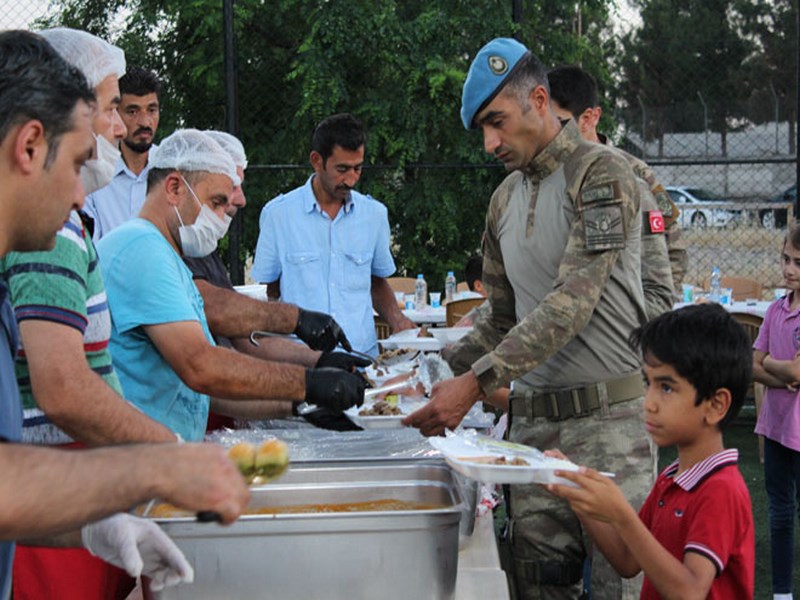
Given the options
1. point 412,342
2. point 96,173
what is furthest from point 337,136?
point 96,173

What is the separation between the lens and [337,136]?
4.46m

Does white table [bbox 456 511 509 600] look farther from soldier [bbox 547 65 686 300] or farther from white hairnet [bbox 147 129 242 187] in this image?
white hairnet [bbox 147 129 242 187]

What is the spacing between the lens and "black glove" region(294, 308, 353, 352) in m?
3.02

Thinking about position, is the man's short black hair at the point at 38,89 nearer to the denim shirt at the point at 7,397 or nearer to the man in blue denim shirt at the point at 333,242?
the denim shirt at the point at 7,397

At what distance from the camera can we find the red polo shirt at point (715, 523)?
6.16 feet

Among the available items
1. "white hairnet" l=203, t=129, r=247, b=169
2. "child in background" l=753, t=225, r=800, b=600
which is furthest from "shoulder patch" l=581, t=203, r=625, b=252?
"child in background" l=753, t=225, r=800, b=600

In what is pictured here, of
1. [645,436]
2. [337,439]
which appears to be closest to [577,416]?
[645,436]

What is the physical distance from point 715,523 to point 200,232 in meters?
1.31

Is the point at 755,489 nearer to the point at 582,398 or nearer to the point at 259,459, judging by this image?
the point at 582,398

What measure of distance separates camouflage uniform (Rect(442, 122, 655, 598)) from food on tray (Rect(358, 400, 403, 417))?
0.74ft

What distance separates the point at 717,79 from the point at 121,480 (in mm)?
11617

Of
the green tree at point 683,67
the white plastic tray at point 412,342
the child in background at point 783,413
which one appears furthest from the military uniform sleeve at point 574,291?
the green tree at point 683,67

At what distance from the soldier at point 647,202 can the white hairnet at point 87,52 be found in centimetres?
126

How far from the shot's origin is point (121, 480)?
1.05 meters
